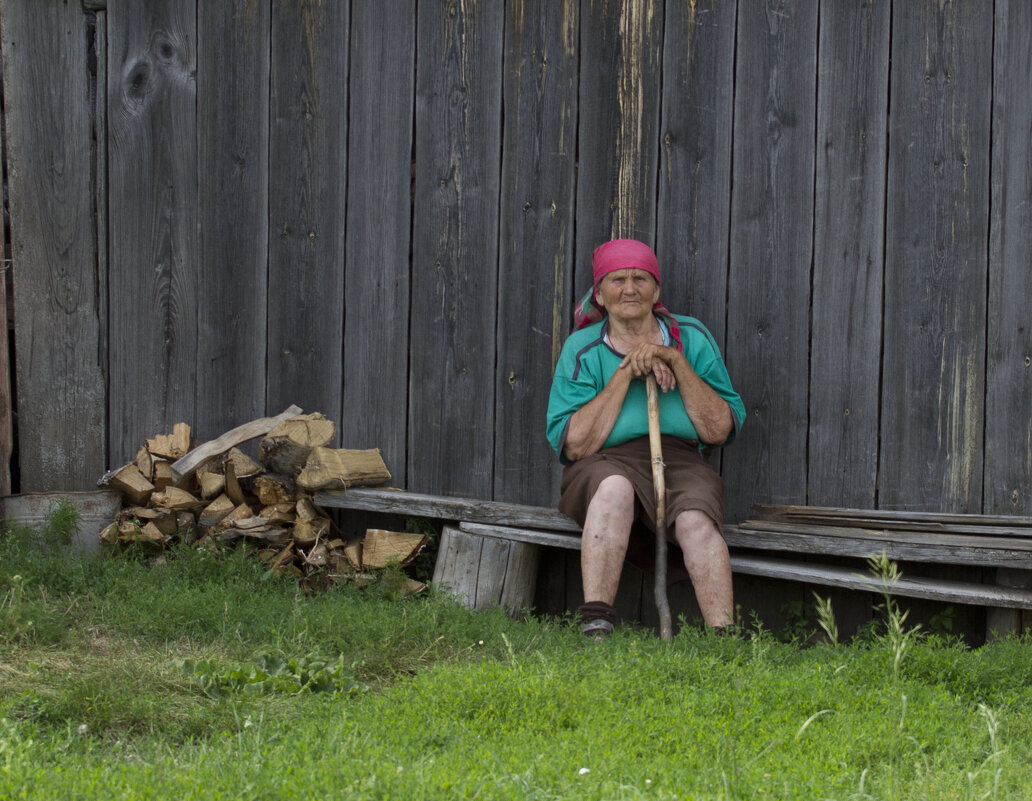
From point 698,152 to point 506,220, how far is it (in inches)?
33.6

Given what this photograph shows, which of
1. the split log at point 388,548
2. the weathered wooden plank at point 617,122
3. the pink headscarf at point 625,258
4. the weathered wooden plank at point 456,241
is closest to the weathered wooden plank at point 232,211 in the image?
the weathered wooden plank at point 456,241

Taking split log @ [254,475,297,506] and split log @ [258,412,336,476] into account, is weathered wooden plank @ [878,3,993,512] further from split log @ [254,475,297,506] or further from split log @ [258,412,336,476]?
split log @ [254,475,297,506]

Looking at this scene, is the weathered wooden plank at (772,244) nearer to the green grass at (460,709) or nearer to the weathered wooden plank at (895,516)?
the weathered wooden plank at (895,516)

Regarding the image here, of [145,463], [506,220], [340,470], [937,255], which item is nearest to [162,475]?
[145,463]

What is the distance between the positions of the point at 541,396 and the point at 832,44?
1823 mm

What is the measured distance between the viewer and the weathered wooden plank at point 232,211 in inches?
189

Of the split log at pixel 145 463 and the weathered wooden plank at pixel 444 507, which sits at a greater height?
the split log at pixel 145 463

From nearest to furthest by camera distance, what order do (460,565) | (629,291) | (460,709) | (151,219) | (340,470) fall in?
(460,709), (629,291), (460,565), (340,470), (151,219)

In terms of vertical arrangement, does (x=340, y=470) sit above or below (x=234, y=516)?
above

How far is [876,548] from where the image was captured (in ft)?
12.5

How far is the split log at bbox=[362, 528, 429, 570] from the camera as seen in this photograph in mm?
4387

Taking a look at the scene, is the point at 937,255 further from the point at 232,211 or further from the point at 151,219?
the point at 151,219

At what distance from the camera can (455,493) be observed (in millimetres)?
4660

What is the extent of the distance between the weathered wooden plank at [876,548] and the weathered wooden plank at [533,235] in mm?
931
